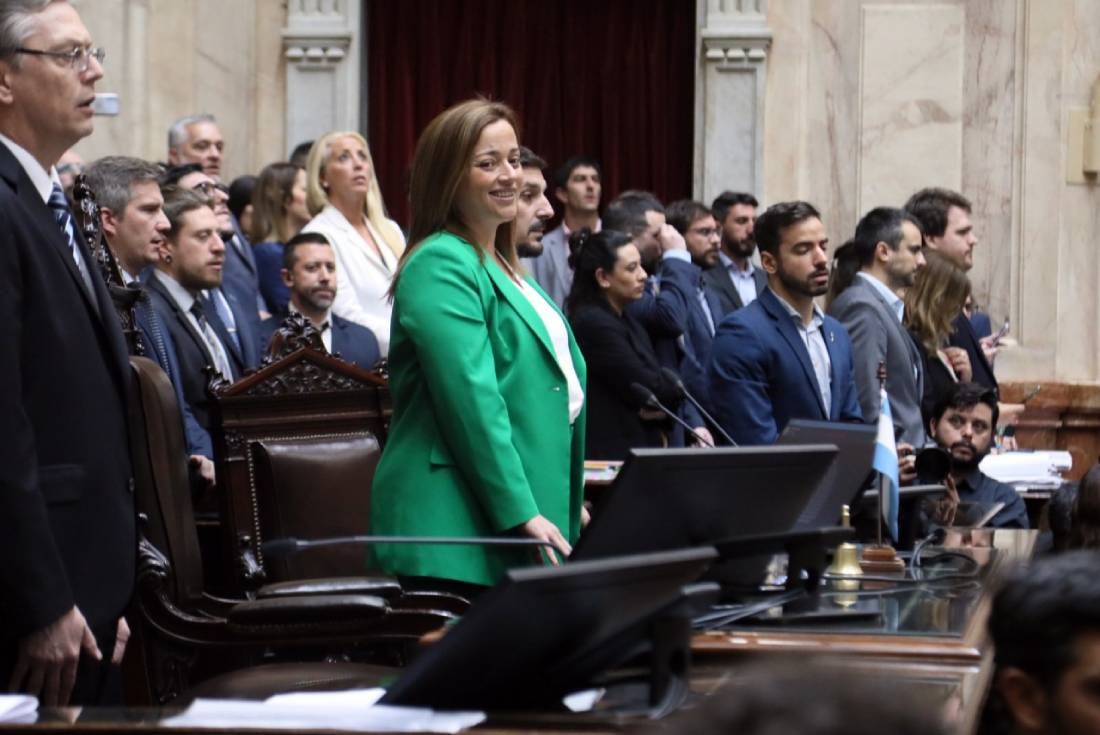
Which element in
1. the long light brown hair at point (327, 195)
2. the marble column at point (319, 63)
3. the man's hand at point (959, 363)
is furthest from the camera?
the marble column at point (319, 63)

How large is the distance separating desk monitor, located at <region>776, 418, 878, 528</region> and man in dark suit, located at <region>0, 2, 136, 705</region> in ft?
3.75

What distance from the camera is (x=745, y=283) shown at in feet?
28.3

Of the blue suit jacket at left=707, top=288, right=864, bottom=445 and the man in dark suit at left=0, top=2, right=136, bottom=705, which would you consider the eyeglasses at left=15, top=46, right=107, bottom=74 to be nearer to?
the man in dark suit at left=0, top=2, right=136, bottom=705

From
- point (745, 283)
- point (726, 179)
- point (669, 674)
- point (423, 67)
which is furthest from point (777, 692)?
point (423, 67)

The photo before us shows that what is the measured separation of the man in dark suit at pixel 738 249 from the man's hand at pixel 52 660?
18.8ft

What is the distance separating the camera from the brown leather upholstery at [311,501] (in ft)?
14.4

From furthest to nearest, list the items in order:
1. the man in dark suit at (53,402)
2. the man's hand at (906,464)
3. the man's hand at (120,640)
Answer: the man's hand at (906,464) < the man's hand at (120,640) < the man in dark suit at (53,402)

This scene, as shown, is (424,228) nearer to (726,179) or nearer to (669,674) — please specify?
(669,674)

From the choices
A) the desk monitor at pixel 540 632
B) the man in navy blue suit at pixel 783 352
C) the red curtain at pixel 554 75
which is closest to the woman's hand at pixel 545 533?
the desk monitor at pixel 540 632

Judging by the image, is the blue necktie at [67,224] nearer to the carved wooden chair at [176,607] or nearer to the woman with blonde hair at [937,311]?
the carved wooden chair at [176,607]

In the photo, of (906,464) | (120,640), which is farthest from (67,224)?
(906,464)

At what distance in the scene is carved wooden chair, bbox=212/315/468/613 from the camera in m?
4.42

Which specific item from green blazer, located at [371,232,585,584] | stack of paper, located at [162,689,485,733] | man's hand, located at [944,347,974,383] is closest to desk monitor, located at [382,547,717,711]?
stack of paper, located at [162,689,485,733]

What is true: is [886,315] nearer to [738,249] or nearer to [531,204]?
[531,204]
